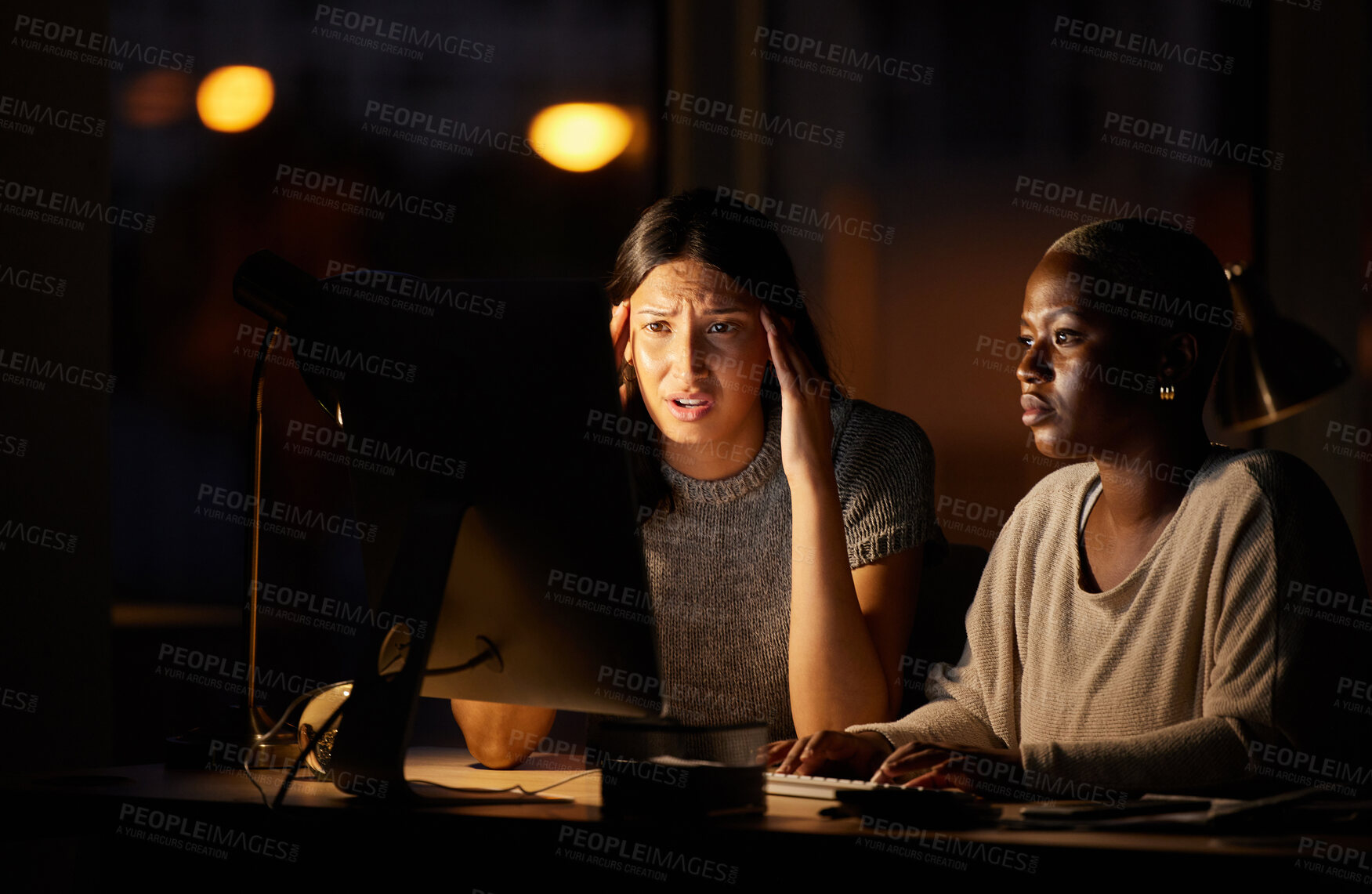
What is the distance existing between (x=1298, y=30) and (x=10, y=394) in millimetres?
2708

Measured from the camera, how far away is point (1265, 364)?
5.82ft

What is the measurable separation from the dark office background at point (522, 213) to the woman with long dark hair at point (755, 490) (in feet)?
3.29

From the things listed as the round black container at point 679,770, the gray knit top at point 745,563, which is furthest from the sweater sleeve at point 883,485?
the round black container at point 679,770

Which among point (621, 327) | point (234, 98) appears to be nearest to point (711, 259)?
point (621, 327)

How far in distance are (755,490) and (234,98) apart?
156 centimetres

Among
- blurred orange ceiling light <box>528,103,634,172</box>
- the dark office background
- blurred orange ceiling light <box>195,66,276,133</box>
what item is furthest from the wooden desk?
blurred orange ceiling light <box>528,103,634,172</box>

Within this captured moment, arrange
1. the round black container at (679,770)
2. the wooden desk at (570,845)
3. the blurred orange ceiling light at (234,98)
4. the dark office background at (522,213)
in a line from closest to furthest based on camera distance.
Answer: the wooden desk at (570,845), the round black container at (679,770), the dark office background at (522,213), the blurred orange ceiling light at (234,98)

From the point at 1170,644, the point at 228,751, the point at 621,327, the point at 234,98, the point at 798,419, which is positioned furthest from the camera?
the point at 234,98

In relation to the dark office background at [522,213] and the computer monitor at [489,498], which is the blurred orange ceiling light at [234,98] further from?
the computer monitor at [489,498]

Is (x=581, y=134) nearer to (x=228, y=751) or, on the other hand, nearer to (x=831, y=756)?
(x=228, y=751)

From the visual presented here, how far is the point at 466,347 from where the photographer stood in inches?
44.4

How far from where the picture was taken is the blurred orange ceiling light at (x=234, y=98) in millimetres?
2607

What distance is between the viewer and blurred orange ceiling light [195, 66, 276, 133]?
2.61 metres

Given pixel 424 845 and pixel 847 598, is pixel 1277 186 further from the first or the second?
pixel 424 845
